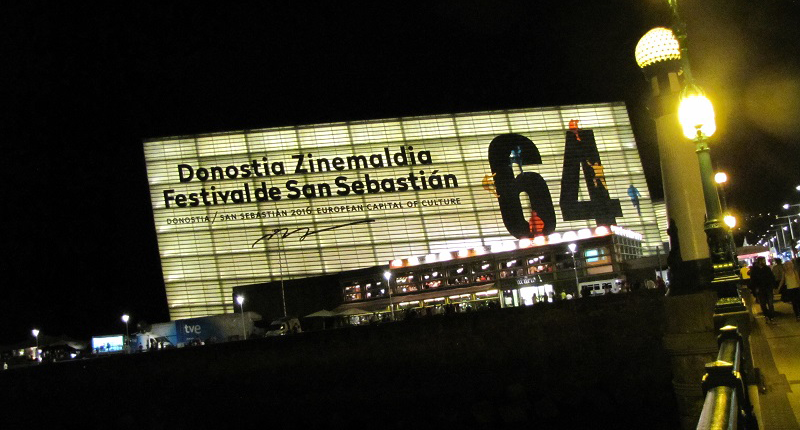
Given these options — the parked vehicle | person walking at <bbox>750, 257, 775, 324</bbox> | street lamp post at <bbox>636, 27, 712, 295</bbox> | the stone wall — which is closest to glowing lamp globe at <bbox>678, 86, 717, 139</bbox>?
street lamp post at <bbox>636, 27, 712, 295</bbox>

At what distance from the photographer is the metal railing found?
3.00m

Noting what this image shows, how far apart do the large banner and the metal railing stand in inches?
2104

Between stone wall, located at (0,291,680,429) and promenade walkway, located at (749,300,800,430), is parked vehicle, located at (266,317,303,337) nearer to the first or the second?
stone wall, located at (0,291,680,429)

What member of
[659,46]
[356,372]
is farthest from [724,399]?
[356,372]

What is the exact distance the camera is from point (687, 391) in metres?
9.40

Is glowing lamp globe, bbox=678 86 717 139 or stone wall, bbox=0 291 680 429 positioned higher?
glowing lamp globe, bbox=678 86 717 139

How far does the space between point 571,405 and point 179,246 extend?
39675mm

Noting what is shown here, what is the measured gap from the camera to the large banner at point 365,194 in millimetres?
58656

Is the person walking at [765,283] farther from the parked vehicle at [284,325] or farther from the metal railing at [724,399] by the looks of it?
the parked vehicle at [284,325]

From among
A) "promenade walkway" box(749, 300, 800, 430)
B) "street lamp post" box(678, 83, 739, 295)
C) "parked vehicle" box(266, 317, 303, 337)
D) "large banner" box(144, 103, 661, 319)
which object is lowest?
"promenade walkway" box(749, 300, 800, 430)

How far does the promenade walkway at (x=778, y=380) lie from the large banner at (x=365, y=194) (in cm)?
4654

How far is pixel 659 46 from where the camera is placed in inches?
519

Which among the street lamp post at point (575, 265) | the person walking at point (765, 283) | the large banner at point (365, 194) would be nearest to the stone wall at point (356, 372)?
the person walking at point (765, 283)

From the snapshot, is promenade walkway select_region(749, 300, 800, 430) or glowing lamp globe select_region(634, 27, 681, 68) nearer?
promenade walkway select_region(749, 300, 800, 430)
